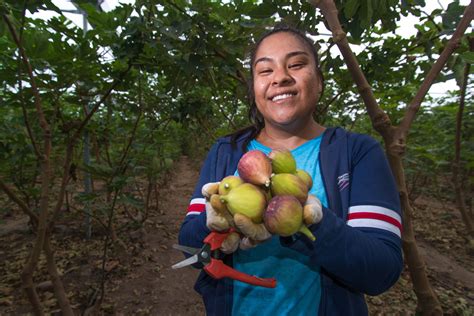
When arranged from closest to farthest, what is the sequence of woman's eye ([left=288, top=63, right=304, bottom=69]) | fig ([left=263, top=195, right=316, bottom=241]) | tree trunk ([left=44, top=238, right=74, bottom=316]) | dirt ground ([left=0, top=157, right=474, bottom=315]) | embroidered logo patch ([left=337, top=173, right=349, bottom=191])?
fig ([left=263, top=195, right=316, bottom=241]) < embroidered logo patch ([left=337, top=173, right=349, bottom=191]) < woman's eye ([left=288, top=63, right=304, bottom=69]) < tree trunk ([left=44, top=238, right=74, bottom=316]) < dirt ground ([left=0, top=157, right=474, bottom=315])

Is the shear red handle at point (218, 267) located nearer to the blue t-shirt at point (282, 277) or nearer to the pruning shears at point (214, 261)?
the pruning shears at point (214, 261)

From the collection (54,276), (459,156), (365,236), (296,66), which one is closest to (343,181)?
(365,236)

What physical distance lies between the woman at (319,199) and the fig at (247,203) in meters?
0.11

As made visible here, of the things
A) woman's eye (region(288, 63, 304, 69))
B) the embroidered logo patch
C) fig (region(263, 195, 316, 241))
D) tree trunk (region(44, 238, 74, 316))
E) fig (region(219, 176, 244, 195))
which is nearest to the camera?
fig (region(263, 195, 316, 241))

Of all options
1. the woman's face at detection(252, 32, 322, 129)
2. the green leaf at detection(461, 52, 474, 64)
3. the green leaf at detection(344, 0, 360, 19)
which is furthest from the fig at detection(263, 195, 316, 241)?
the green leaf at detection(461, 52, 474, 64)

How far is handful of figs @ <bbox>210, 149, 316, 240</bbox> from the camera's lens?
647mm

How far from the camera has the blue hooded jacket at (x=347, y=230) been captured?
0.78 m

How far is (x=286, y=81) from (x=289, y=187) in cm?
50

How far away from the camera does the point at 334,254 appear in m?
0.78

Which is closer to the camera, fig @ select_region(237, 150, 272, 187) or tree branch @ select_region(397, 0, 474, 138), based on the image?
fig @ select_region(237, 150, 272, 187)

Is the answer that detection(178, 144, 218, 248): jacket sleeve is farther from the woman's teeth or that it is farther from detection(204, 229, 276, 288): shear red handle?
the woman's teeth

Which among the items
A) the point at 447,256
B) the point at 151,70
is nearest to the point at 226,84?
the point at 151,70

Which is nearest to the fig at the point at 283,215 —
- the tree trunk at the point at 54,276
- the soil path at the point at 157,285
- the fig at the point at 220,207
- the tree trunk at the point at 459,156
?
the fig at the point at 220,207

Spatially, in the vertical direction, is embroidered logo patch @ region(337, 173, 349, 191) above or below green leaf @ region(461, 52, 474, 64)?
below
